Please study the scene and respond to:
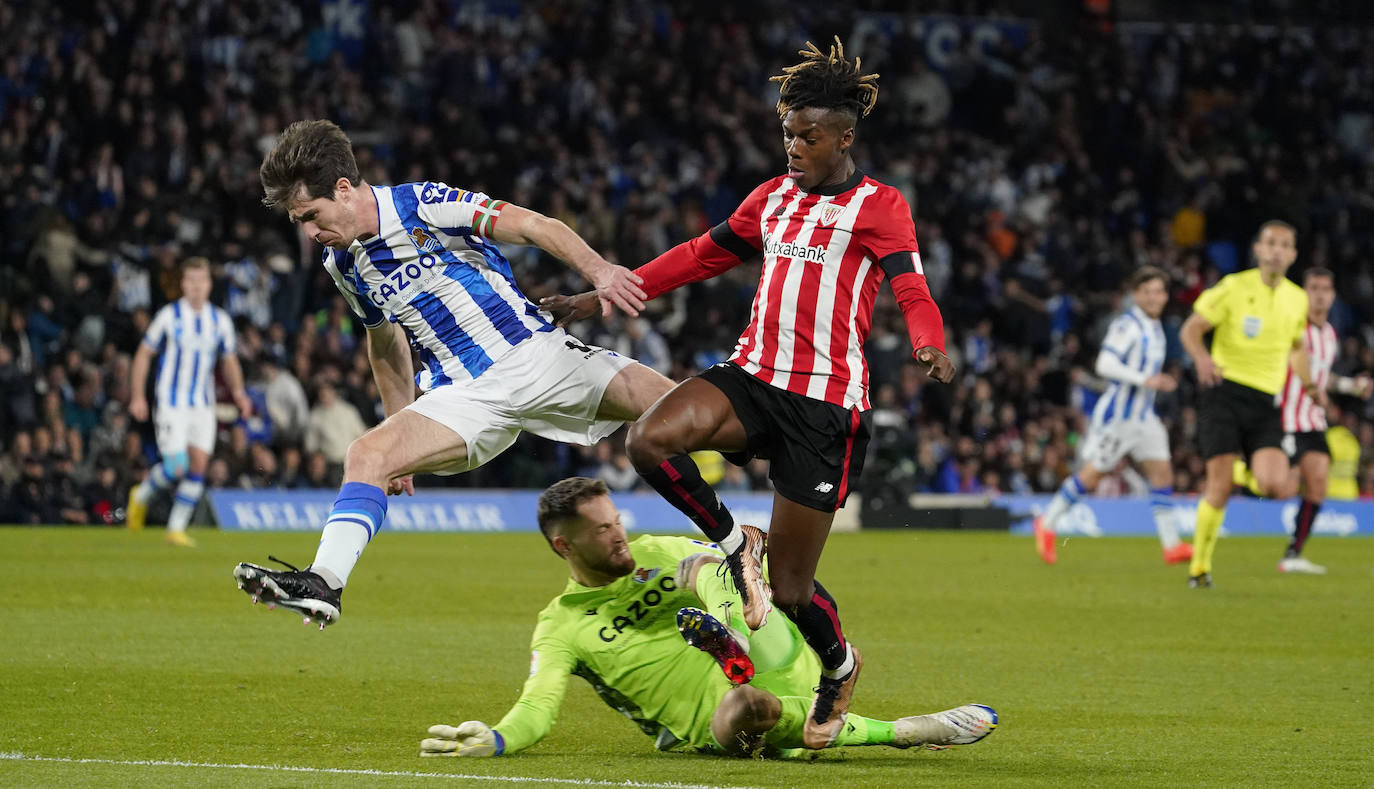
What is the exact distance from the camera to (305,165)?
6.33 metres

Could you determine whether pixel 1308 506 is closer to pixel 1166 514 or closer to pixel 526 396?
pixel 1166 514

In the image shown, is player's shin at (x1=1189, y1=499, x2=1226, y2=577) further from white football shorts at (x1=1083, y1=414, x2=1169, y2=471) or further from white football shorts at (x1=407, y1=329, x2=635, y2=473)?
white football shorts at (x1=407, y1=329, x2=635, y2=473)

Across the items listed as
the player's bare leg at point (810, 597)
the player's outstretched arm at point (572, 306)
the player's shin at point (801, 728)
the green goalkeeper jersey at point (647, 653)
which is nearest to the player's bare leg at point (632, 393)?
the player's outstretched arm at point (572, 306)

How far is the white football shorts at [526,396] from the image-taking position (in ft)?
21.3

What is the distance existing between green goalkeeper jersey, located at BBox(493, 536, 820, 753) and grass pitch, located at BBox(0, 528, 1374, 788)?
0.55ft

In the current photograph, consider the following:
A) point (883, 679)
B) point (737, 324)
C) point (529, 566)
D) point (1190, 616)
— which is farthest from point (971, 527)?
point (883, 679)

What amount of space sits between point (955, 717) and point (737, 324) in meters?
16.2

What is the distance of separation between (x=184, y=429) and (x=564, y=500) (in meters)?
10.9

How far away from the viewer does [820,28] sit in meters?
28.0

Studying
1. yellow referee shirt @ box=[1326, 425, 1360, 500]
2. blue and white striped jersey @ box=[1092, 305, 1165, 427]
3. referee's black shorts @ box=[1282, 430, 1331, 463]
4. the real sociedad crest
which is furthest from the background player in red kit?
yellow referee shirt @ box=[1326, 425, 1360, 500]

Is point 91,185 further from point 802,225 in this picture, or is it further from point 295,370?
point 802,225

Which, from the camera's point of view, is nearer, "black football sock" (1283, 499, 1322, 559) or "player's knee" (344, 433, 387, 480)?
"player's knee" (344, 433, 387, 480)

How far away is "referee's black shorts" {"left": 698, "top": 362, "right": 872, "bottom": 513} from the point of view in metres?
6.07

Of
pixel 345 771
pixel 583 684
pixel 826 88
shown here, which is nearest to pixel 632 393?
pixel 826 88
